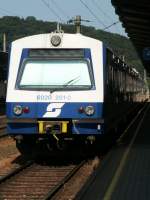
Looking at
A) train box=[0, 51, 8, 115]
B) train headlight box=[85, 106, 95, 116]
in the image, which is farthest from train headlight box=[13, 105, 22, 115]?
train box=[0, 51, 8, 115]

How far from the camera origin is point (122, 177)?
11055mm

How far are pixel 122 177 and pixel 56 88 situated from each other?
345cm

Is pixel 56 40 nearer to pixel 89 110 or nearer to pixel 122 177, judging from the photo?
pixel 89 110

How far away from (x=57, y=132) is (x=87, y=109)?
0.81 metres

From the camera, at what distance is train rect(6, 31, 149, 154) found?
13.7m

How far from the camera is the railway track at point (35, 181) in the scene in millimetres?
10484

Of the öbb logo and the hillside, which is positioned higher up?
the hillside

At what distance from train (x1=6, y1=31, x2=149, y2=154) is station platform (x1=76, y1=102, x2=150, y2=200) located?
0.96 m

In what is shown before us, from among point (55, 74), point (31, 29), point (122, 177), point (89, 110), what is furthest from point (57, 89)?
point (31, 29)

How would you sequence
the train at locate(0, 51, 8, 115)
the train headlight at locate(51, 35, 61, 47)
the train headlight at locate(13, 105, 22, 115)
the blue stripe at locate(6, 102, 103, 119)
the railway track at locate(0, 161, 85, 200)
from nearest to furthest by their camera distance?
the railway track at locate(0, 161, 85, 200)
the blue stripe at locate(6, 102, 103, 119)
the train headlight at locate(13, 105, 22, 115)
the train headlight at locate(51, 35, 61, 47)
the train at locate(0, 51, 8, 115)

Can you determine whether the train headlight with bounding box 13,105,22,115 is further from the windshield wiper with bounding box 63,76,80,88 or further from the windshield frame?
the windshield wiper with bounding box 63,76,80,88

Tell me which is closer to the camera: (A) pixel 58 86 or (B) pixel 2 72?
(A) pixel 58 86

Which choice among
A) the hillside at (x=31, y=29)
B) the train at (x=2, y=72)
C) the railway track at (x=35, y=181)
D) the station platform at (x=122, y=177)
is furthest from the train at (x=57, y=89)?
the hillside at (x=31, y=29)

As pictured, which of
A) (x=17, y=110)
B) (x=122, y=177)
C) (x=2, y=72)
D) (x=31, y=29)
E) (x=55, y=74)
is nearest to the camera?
(x=122, y=177)
